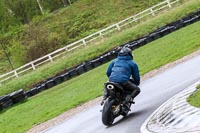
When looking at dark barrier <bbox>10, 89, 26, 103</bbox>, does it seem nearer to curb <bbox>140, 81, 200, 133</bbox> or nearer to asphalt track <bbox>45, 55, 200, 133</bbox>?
asphalt track <bbox>45, 55, 200, 133</bbox>

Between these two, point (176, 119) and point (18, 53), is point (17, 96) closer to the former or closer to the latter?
point (176, 119)

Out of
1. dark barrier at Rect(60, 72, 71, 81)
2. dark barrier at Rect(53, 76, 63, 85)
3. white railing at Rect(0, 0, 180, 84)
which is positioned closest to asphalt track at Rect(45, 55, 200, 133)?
dark barrier at Rect(53, 76, 63, 85)

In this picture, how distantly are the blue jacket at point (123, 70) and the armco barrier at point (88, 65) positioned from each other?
12.9m

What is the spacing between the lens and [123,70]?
40.8 feet

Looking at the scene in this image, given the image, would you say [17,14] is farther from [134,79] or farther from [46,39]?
[134,79]

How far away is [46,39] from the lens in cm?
5094

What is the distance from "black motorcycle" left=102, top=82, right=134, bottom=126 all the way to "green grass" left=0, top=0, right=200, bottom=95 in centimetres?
Result: 2059

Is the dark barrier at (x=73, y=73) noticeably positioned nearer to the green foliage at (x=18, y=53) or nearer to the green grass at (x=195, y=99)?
the green foliage at (x=18, y=53)

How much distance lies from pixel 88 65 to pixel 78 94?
8.97m

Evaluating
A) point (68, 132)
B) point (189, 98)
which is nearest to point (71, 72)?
point (68, 132)

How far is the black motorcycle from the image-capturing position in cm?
1213

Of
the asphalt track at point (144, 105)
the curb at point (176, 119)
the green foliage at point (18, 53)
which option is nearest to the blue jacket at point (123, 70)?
the asphalt track at point (144, 105)

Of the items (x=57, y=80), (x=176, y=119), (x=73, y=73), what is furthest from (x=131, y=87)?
(x=73, y=73)

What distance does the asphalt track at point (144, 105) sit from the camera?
12.1m
